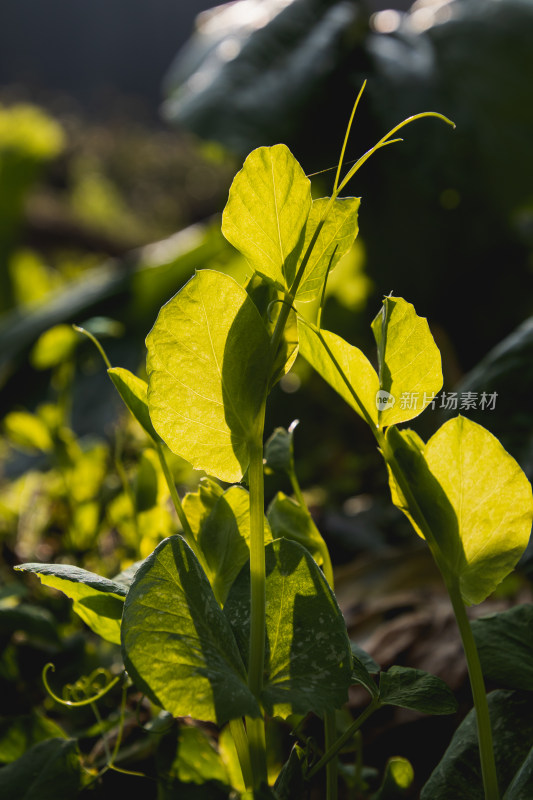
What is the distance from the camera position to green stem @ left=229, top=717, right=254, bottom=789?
18 centimetres

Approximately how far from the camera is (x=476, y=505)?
0.19m

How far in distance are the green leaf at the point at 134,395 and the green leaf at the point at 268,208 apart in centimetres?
5

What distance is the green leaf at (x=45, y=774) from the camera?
8.4 inches

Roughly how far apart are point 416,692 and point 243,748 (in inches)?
2.0

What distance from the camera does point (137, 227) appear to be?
3.65m

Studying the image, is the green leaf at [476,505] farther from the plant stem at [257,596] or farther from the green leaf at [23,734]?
the green leaf at [23,734]

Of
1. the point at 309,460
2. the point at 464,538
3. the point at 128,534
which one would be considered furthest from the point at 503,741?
the point at 309,460

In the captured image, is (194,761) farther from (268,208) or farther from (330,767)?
(268,208)

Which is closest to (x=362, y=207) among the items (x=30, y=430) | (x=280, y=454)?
(x=30, y=430)

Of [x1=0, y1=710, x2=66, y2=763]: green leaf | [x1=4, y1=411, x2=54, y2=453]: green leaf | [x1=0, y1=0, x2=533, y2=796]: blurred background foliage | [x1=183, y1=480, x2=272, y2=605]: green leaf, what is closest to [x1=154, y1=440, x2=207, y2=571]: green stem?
[x1=183, y1=480, x2=272, y2=605]: green leaf

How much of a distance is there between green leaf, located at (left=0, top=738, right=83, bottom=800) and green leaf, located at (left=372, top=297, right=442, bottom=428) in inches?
6.0

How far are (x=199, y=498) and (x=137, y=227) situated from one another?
11.9 feet

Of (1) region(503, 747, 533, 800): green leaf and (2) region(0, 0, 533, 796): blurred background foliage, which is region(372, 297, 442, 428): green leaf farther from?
(2) region(0, 0, 533, 796): blurred background foliage

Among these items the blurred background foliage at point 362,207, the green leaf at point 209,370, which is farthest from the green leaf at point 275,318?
the blurred background foliage at point 362,207
